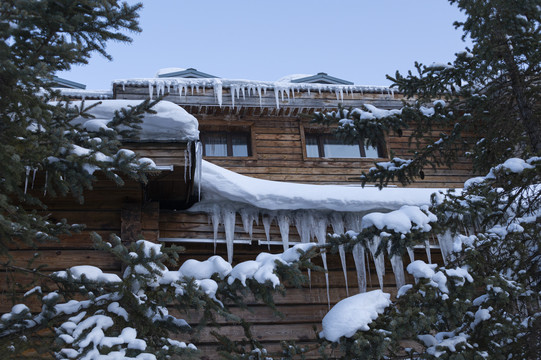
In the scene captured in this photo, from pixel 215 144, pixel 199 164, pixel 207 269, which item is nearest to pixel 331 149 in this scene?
pixel 215 144

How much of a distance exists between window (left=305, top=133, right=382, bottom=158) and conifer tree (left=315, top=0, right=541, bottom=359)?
10.8 ft

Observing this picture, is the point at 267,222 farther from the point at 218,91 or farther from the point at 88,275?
the point at 218,91

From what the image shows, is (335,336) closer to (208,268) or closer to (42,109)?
(208,268)

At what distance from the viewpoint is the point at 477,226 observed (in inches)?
296

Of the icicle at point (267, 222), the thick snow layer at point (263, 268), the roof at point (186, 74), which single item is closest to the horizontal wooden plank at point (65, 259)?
the icicle at point (267, 222)

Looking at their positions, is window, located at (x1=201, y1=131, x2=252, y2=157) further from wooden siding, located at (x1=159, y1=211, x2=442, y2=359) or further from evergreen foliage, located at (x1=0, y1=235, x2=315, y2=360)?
evergreen foliage, located at (x1=0, y1=235, x2=315, y2=360)

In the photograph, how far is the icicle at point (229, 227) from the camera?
6.98 meters

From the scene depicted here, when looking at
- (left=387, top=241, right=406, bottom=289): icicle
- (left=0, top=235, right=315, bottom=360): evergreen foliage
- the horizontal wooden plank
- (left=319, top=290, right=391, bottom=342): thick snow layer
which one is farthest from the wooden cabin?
(left=0, top=235, right=315, bottom=360): evergreen foliage

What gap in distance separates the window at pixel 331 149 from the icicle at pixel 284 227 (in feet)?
10.7

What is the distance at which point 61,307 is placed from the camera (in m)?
3.97

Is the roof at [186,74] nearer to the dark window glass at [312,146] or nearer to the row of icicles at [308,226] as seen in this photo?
the dark window glass at [312,146]

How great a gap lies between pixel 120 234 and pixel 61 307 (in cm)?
249

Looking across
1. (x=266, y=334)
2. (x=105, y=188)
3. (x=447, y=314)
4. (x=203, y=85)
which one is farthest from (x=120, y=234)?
(x=203, y=85)

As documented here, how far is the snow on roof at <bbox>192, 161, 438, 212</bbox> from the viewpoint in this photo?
686cm
